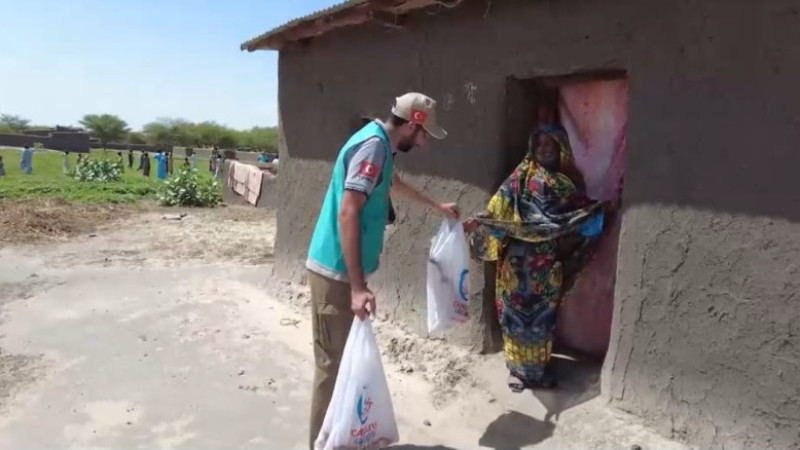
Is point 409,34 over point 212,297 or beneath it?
over

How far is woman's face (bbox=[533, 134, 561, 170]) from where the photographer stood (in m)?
4.18

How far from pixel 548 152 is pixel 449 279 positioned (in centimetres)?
99

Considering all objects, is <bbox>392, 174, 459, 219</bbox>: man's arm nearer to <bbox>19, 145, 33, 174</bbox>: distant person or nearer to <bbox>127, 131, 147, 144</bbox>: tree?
<bbox>19, 145, 33, 174</bbox>: distant person

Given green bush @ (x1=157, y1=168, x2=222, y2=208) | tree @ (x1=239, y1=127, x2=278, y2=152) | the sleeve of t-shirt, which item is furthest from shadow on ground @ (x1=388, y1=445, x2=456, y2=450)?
tree @ (x1=239, y1=127, x2=278, y2=152)

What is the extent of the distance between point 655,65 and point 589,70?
1.51 ft

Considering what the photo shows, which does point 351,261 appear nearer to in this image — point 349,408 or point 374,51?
point 349,408

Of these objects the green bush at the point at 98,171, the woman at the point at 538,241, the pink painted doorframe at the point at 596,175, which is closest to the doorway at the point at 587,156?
the pink painted doorframe at the point at 596,175

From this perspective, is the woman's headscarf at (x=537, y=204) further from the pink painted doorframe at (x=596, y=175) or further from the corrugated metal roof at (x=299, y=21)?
the corrugated metal roof at (x=299, y=21)

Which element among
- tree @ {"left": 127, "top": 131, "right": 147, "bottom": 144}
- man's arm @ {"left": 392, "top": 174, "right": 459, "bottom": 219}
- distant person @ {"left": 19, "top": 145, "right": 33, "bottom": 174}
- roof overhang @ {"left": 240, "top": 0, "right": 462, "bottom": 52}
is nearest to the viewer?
man's arm @ {"left": 392, "top": 174, "right": 459, "bottom": 219}

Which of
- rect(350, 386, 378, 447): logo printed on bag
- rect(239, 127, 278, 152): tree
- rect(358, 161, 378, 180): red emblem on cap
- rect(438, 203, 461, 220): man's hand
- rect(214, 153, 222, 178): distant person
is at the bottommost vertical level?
rect(350, 386, 378, 447): logo printed on bag

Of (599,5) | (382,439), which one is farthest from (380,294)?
(599,5)

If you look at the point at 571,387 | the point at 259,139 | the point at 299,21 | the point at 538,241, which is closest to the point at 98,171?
the point at 299,21

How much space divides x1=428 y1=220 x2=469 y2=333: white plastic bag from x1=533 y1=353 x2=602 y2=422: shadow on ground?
2.36 feet

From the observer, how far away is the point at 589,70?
400cm
